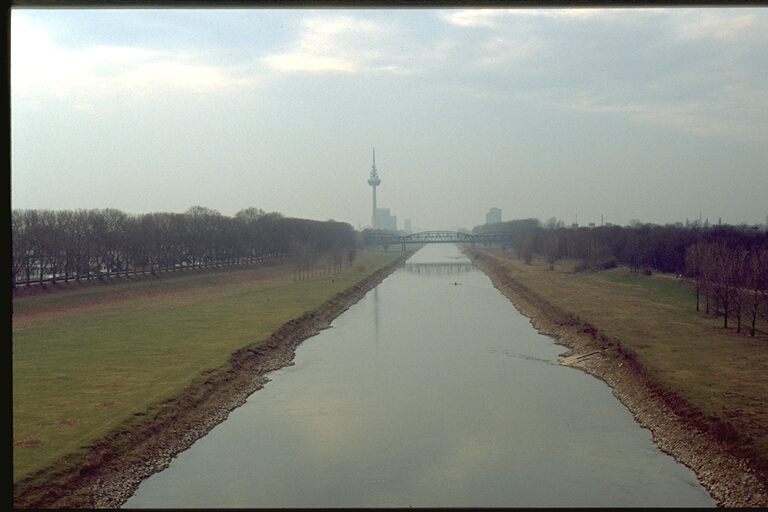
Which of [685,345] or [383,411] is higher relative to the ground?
[685,345]

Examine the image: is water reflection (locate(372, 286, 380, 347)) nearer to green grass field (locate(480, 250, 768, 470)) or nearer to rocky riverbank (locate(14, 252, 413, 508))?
rocky riverbank (locate(14, 252, 413, 508))

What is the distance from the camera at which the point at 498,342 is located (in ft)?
122

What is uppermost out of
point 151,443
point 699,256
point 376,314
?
point 699,256

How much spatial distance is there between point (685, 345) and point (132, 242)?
47.0m

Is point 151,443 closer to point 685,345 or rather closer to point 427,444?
point 427,444

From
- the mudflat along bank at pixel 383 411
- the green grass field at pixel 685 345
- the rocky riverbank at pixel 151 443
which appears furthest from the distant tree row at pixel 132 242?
the green grass field at pixel 685 345

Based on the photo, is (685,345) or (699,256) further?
(699,256)

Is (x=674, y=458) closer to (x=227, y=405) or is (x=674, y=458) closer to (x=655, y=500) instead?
(x=655, y=500)

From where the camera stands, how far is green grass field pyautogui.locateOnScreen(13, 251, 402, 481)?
18.4 metres

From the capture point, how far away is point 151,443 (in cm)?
1862

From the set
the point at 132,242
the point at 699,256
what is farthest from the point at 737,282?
the point at 132,242

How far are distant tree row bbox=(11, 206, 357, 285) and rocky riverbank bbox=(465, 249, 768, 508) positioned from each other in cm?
2708

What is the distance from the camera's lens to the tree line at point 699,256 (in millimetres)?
32938

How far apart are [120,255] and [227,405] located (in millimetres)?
41161
